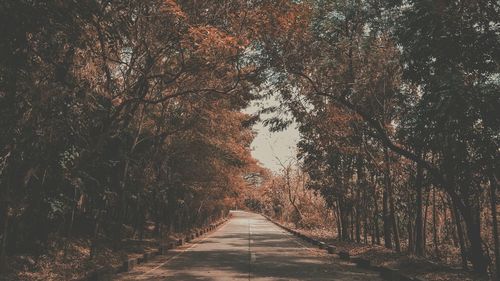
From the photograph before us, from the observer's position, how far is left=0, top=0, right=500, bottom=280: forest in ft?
32.2

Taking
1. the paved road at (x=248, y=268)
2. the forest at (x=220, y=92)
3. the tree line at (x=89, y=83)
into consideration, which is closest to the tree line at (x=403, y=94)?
the forest at (x=220, y=92)

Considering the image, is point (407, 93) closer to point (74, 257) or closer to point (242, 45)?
point (242, 45)

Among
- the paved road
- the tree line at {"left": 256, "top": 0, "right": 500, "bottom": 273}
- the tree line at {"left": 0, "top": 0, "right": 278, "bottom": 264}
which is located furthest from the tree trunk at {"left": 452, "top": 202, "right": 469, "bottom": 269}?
the tree line at {"left": 0, "top": 0, "right": 278, "bottom": 264}

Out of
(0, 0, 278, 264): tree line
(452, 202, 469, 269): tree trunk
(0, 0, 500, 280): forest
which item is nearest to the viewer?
(0, 0, 278, 264): tree line

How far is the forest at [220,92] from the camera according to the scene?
983 cm

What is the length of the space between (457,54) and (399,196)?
15339mm

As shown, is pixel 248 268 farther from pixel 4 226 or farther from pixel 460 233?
pixel 460 233

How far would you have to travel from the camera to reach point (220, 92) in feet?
42.3

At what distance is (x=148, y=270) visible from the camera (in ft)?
45.5

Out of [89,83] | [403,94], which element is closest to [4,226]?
[89,83]

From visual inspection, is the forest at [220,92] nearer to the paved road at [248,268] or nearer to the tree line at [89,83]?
the tree line at [89,83]

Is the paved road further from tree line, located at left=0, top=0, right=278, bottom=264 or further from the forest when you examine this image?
tree line, located at left=0, top=0, right=278, bottom=264

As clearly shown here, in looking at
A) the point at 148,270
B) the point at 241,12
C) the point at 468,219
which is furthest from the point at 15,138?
the point at 468,219

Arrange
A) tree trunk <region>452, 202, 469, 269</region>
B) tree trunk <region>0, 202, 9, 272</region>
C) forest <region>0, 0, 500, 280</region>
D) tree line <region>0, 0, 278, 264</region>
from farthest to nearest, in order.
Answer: tree trunk <region>452, 202, 469, 269</region> → tree trunk <region>0, 202, 9, 272</region> → forest <region>0, 0, 500, 280</region> → tree line <region>0, 0, 278, 264</region>
